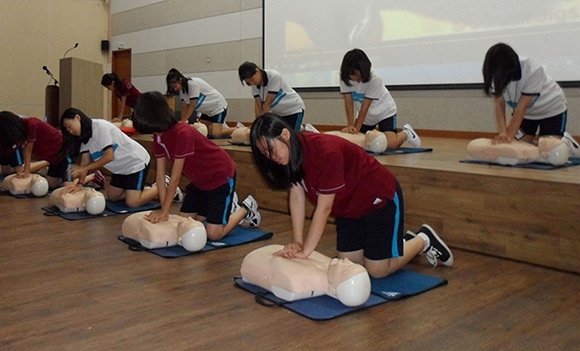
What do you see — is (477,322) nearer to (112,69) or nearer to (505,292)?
(505,292)

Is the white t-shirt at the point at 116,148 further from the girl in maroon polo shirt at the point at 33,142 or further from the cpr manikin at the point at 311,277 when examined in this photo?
the cpr manikin at the point at 311,277

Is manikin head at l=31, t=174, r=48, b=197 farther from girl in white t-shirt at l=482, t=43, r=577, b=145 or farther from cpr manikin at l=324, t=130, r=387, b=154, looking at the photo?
girl in white t-shirt at l=482, t=43, r=577, b=145

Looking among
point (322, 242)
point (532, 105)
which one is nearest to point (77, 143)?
point (322, 242)

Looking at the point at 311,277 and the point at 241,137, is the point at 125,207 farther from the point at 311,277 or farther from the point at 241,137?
the point at 311,277

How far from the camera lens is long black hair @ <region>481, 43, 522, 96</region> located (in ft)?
9.75

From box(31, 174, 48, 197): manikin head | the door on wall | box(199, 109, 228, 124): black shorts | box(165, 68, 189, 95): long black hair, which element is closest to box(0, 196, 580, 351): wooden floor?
box(31, 174, 48, 197): manikin head

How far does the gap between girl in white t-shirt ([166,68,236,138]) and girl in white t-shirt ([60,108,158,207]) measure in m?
1.69

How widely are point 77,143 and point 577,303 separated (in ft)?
9.66

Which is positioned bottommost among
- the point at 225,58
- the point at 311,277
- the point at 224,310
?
the point at 224,310

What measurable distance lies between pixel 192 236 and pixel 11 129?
205 cm

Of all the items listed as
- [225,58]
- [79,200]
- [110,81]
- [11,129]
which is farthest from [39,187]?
[225,58]

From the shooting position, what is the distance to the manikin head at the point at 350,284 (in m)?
1.89

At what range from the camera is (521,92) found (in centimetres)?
317

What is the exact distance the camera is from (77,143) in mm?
3537
